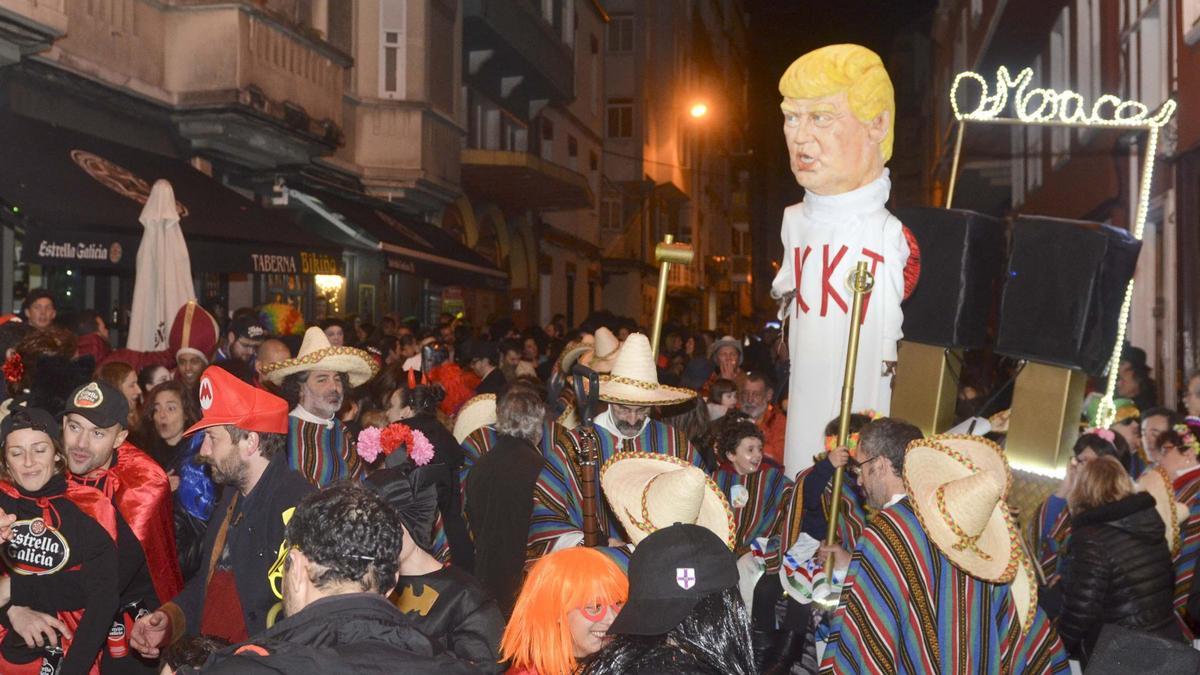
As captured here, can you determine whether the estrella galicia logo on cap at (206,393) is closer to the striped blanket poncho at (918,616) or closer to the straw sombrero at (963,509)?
the striped blanket poncho at (918,616)

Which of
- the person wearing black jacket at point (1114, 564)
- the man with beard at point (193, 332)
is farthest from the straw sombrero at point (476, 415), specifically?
the person wearing black jacket at point (1114, 564)

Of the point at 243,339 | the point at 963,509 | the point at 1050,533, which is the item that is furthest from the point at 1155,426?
the point at 243,339

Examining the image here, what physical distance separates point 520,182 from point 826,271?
1964 cm

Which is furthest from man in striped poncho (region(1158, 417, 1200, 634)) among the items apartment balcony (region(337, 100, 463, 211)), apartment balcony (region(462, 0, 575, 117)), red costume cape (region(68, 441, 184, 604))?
apartment balcony (region(462, 0, 575, 117))

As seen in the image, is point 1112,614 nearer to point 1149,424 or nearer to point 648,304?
point 1149,424

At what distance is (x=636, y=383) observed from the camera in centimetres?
616

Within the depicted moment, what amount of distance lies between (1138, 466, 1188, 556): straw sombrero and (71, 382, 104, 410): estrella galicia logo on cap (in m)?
5.05

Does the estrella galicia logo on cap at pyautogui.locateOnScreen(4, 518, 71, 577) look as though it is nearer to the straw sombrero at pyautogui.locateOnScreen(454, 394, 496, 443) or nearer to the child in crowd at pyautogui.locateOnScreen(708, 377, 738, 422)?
the straw sombrero at pyautogui.locateOnScreen(454, 394, 496, 443)

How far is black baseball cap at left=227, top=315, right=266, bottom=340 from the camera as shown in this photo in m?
9.71

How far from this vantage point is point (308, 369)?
6.65 meters

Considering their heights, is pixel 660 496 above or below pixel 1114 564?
above

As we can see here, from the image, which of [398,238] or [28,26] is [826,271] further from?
[398,238]

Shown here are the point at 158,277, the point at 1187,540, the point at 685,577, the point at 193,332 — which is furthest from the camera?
the point at 158,277

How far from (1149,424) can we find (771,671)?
272cm
